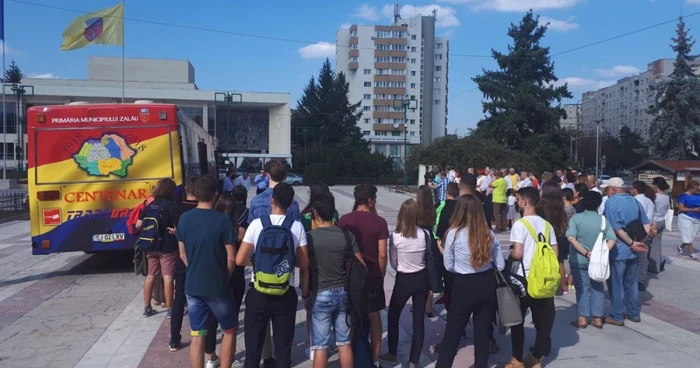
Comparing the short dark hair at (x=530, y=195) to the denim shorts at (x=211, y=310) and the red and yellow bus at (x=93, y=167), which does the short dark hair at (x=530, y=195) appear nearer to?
the denim shorts at (x=211, y=310)

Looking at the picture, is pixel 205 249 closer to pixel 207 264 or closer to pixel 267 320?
pixel 207 264

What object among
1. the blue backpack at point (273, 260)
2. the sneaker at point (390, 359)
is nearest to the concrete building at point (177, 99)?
the sneaker at point (390, 359)

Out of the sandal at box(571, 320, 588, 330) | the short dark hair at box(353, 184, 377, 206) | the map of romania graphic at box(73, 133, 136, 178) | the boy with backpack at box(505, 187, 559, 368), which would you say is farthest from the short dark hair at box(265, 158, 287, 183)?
the map of romania graphic at box(73, 133, 136, 178)

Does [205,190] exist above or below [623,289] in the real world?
above

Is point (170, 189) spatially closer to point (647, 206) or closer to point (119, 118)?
point (119, 118)

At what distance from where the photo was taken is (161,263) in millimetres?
7059

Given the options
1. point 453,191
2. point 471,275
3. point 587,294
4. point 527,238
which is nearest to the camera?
point 471,275

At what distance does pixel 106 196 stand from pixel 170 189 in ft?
9.29

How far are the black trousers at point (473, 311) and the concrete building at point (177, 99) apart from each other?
193ft

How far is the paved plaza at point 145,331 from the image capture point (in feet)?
19.2

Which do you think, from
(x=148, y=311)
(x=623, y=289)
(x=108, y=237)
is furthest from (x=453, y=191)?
(x=108, y=237)

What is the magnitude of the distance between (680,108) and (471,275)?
47.2 m

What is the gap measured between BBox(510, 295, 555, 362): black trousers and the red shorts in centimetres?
383

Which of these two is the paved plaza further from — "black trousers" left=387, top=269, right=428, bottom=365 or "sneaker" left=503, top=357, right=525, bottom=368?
"black trousers" left=387, top=269, right=428, bottom=365
